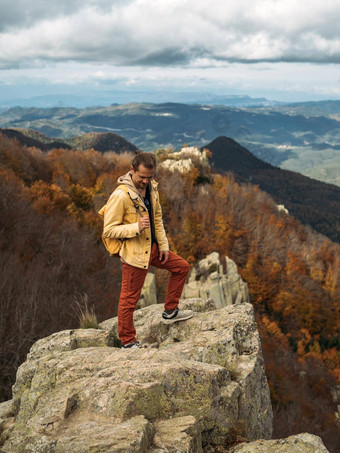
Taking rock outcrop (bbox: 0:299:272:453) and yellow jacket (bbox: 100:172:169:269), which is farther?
yellow jacket (bbox: 100:172:169:269)

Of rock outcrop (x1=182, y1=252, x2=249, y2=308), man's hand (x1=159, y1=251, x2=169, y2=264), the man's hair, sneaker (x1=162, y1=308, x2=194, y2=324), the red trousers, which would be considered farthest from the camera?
rock outcrop (x1=182, y1=252, x2=249, y2=308)

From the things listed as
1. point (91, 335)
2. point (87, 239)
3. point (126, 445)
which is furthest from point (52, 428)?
point (87, 239)

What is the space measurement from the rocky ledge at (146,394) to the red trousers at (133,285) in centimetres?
52

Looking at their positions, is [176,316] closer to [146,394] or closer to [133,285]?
[133,285]

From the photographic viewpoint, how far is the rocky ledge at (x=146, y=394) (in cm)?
441

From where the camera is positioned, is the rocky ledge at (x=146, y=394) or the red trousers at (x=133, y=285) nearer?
the rocky ledge at (x=146, y=394)

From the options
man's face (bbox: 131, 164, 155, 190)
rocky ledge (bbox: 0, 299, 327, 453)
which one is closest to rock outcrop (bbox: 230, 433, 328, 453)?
rocky ledge (bbox: 0, 299, 327, 453)

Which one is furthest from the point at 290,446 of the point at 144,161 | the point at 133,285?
the point at 144,161

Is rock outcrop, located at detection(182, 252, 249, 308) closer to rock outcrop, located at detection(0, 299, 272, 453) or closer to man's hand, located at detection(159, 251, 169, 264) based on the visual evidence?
rock outcrop, located at detection(0, 299, 272, 453)

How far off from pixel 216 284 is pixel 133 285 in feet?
122

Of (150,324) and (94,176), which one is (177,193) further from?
(150,324)

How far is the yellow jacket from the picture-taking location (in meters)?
6.07

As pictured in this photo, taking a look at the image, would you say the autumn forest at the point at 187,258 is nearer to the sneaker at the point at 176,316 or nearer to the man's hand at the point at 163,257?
the sneaker at the point at 176,316

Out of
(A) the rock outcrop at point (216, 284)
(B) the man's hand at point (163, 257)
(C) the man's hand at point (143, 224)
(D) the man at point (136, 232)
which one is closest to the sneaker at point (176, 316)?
(D) the man at point (136, 232)
